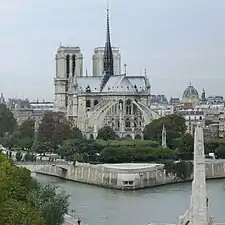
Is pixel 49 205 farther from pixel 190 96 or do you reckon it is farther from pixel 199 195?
pixel 190 96

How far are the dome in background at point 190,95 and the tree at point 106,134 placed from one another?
5332 centimetres

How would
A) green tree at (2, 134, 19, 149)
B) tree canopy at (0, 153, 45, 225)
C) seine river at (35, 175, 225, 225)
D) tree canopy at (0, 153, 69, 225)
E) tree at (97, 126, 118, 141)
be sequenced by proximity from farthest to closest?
tree at (97, 126, 118, 141), green tree at (2, 134, 19, 149), seine river at (35, 175, 225, 225), tree canopy at (0, 153, 69, 225), tree canopy at (0, 153, 45, 225)

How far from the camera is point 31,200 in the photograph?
2027cm

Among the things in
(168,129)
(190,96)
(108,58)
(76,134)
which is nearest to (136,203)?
(168,129)

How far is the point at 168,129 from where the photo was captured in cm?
5622

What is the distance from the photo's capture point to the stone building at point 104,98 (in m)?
63.6

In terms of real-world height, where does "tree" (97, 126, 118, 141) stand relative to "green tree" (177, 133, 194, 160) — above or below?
above

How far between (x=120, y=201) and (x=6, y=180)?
44.8ft

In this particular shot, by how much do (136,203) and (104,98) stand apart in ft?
114

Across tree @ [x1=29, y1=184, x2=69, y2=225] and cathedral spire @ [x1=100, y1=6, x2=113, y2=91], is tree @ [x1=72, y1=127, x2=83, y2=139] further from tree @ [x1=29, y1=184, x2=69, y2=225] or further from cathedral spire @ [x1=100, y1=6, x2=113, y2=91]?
tree @ [x1=29, y1=184, x2=69, y2=225]

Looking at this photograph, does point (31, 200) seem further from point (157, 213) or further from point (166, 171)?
point (166, 171)

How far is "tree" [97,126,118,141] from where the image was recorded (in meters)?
57.6

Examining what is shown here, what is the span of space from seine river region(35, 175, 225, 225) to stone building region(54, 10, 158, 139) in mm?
22085

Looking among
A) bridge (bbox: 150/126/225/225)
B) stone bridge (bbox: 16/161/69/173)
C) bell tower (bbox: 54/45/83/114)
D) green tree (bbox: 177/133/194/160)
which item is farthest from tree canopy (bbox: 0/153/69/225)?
bell tower (bbox: 54/45/83/114)
